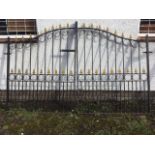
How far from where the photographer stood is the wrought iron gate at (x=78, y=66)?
24.5 feet

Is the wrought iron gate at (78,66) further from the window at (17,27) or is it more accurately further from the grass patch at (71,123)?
the grass patch at (71,123)

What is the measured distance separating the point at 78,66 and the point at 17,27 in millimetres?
2017

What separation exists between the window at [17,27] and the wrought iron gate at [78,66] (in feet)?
1.45

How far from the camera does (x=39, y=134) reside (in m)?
5.79

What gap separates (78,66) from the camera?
761 centimetres

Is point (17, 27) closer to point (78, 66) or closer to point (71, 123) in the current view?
point (78, 66)

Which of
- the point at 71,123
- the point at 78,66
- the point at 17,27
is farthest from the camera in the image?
the point at 17,27

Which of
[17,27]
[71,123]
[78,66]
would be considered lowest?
[71,123]

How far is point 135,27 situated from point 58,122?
10.7ft

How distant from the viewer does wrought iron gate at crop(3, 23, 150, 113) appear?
A: 7.46m

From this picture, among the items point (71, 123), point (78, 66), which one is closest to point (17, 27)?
point (78, 66)

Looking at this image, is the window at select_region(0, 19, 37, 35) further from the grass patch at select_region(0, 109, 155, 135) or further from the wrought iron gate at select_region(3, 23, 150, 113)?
the grass patch at select_region(0, 109, 155, 135)

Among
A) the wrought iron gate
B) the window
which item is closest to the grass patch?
the wrought iron gate

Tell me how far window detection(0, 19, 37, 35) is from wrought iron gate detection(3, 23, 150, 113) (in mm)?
442
